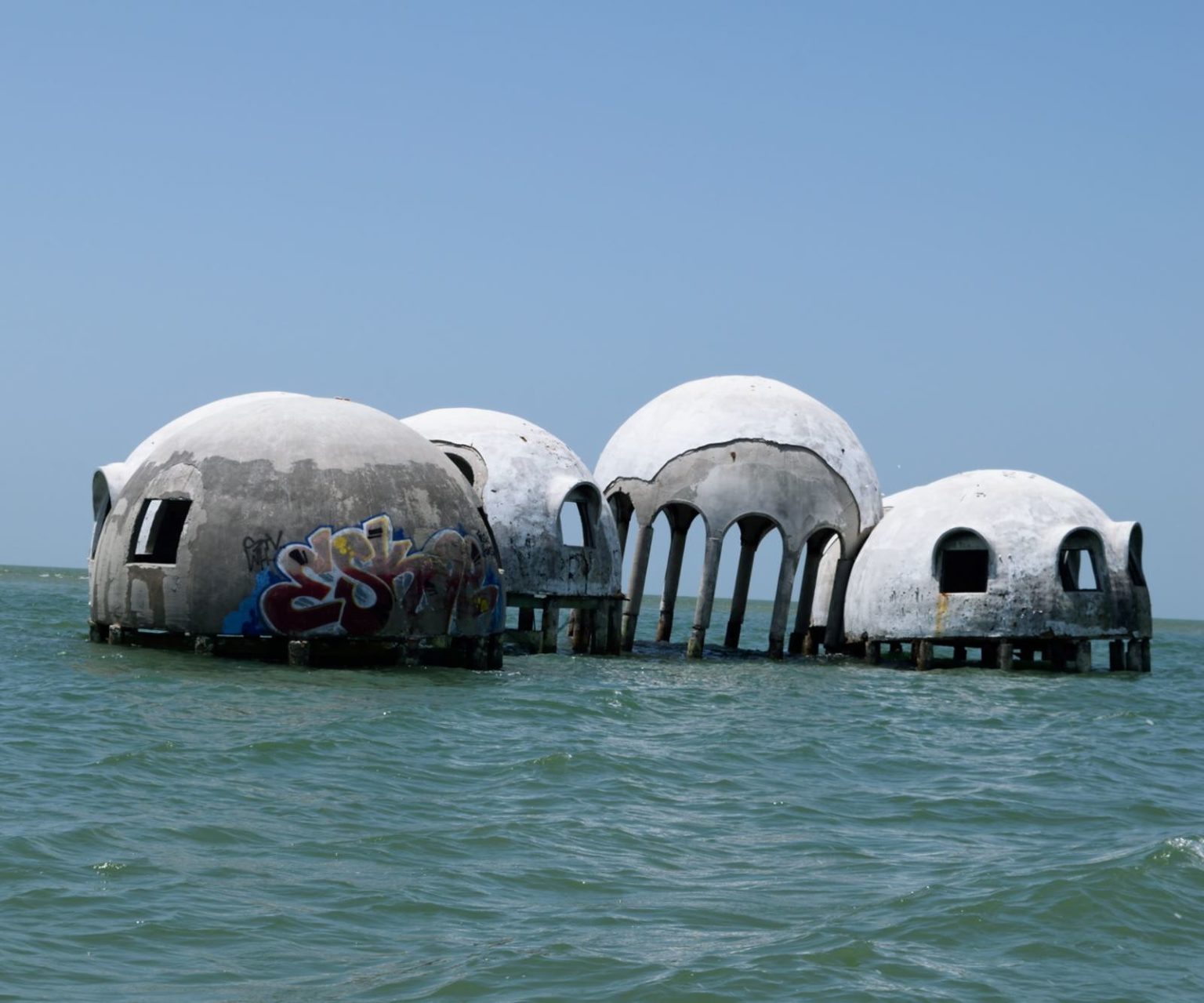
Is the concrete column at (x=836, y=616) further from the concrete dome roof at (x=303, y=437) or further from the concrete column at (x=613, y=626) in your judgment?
the concrete dome roof at (x=303, y=437)

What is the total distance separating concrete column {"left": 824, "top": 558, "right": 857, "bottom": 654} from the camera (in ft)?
103

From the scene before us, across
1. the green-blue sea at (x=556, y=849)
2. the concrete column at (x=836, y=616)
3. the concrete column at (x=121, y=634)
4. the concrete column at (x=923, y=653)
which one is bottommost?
the green-blue sea at (x=556, y=849)

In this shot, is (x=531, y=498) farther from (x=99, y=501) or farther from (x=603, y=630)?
(x=99, y=501)

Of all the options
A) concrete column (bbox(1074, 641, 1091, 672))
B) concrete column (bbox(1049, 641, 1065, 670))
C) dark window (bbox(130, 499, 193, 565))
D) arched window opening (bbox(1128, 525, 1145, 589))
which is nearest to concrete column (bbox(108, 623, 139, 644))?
dark window (bbox(130, 499, 193, 565))

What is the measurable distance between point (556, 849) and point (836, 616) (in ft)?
71.4

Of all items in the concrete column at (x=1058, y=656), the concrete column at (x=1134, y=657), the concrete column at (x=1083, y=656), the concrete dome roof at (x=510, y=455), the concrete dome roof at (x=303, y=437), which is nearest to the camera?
the concrete dome roof at (x=303, y=437)

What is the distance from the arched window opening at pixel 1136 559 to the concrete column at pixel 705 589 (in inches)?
289

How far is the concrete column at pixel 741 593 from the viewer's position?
35406 millimetres

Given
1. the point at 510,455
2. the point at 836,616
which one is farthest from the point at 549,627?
the point at 836,616

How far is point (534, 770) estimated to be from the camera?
45.0 feet

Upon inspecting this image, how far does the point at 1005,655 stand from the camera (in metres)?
28.0

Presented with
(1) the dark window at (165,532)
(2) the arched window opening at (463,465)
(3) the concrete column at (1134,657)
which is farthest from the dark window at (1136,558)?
(1) the dark window at (165,532)

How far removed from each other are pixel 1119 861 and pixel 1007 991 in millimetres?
3142

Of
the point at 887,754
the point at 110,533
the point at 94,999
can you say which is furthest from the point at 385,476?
the point at 94,999
